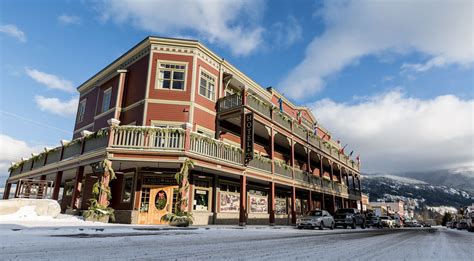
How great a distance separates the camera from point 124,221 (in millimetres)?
17422

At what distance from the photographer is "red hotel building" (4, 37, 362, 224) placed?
15875 mm

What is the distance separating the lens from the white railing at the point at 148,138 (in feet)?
50.3

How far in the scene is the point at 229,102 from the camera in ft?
70.6

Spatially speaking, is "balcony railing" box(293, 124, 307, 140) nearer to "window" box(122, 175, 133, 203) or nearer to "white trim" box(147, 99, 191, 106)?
"white trim" box(147, 99, 191, 106)

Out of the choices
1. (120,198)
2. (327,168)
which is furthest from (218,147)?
(327,168)

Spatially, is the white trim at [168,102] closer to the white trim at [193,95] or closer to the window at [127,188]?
the white trim at [193,95]

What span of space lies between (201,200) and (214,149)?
12.4ft

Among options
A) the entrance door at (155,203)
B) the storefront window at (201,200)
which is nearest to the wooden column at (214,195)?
the storefront window at (201,200)

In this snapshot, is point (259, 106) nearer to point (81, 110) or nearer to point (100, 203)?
point (100, 203)

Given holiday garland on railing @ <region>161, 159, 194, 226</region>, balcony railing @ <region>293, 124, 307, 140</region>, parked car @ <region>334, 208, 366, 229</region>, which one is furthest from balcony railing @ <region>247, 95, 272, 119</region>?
parked car @ <region>334, 208, 366, 229</region>

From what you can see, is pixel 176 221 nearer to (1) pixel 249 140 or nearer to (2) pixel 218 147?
(2) pixel 218 147

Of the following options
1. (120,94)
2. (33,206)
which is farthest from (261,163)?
(33,206)

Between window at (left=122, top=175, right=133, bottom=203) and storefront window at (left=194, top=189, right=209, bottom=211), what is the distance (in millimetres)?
3959

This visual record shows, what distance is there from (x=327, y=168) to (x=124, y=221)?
99.8ft
